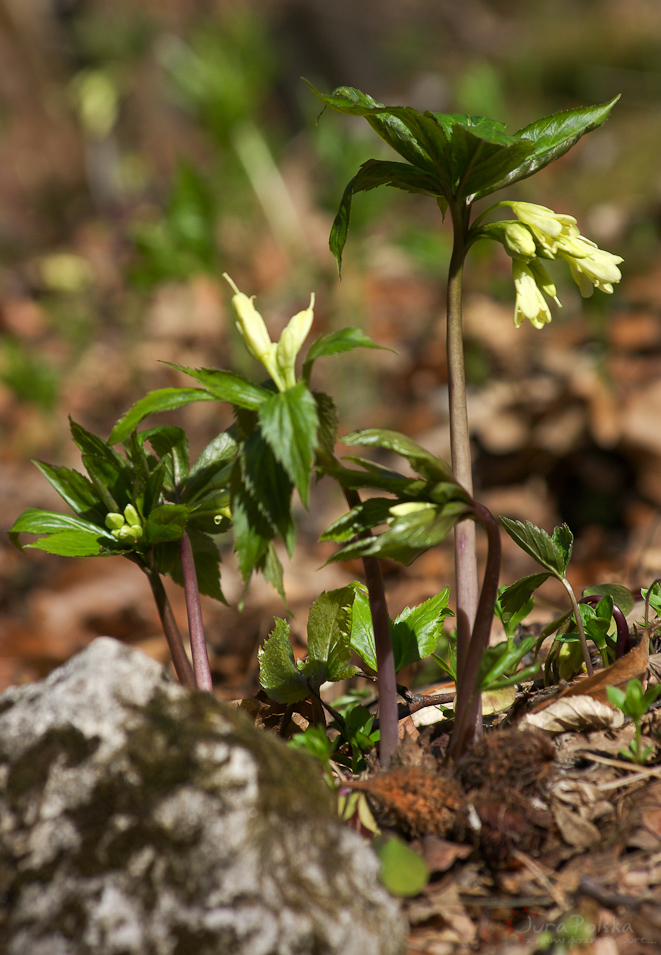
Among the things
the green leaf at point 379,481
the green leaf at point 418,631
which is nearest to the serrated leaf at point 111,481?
the green leaf at point 379,481

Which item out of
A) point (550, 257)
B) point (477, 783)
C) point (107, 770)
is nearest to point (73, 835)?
point (107, 770)

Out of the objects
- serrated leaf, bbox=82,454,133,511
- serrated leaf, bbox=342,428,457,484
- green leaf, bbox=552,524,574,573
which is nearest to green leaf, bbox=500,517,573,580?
green leaf, bbox=552,524,574,573

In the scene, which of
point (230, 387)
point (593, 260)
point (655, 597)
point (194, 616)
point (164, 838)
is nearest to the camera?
→ point (164, 838)

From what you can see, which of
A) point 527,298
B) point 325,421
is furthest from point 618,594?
point 325,421

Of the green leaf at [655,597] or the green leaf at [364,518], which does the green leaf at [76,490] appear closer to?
the green leaf at [364,518]

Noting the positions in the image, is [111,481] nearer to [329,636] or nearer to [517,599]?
[329,636]

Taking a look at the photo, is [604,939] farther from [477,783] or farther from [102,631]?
[102,631]

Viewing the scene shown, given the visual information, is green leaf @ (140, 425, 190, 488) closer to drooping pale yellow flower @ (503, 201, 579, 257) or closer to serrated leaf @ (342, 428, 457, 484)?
serrated leaf @ (342, 428, 457, 484)
